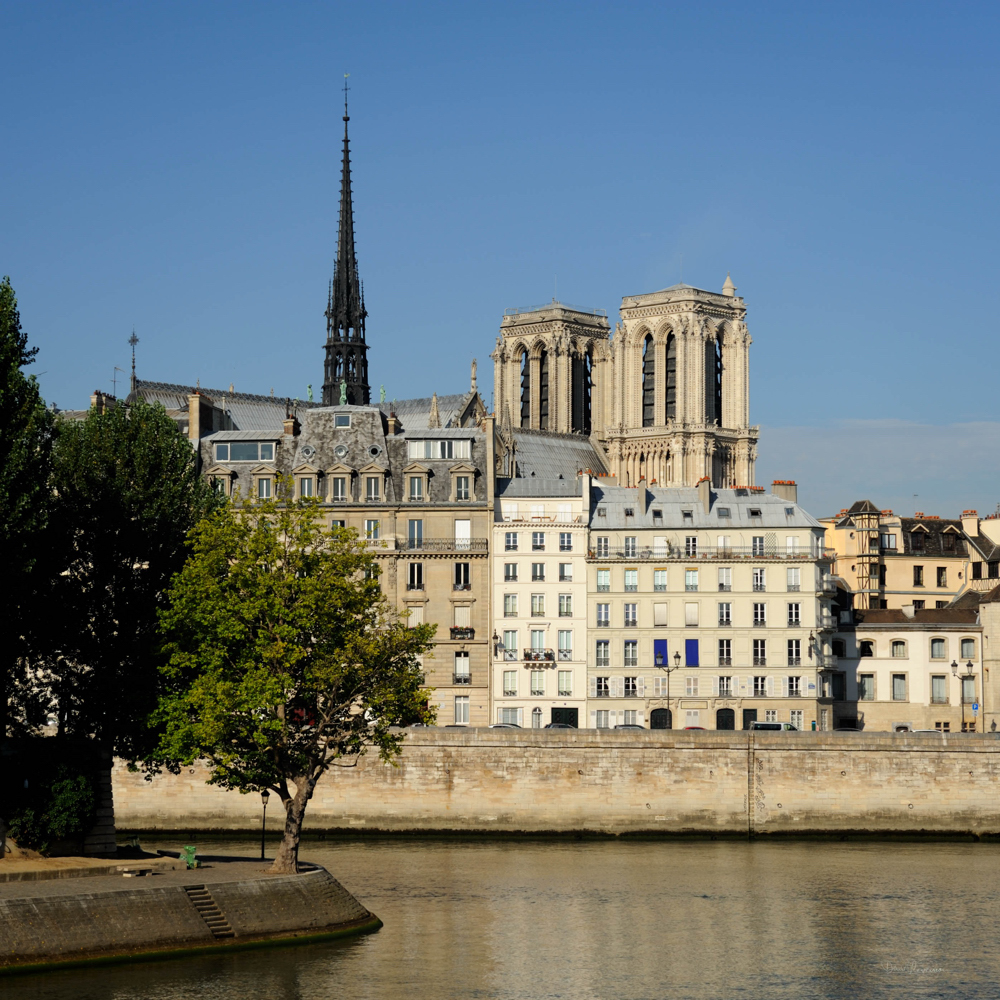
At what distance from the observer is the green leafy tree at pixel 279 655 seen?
47281mm

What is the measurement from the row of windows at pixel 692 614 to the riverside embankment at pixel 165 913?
36979 millimetres

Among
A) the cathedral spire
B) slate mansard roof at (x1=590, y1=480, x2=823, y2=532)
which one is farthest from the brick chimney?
the cathedral spire

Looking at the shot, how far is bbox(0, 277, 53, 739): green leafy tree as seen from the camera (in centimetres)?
4475

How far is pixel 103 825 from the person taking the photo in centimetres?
4941

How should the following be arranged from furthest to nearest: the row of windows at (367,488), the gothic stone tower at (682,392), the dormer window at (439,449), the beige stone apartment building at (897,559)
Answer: the gothic stone tower at (682,392) < the beige stone apartment building at (897,559) < the dormer window at (439,449) < the row of windows at (367,488)

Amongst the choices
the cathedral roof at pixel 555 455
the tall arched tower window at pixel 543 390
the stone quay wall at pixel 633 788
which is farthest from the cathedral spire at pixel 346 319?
the stone quay wall at pixel 633 788

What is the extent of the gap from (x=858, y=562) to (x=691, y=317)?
42.7m

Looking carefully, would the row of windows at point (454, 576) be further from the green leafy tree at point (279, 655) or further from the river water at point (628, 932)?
the green leafy tree at point (279, 655)

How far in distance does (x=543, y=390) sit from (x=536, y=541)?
7135 centimetres

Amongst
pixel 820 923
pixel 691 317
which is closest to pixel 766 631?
pixel 820 923

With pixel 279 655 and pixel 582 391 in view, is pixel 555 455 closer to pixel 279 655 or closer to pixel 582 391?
pixel 582 391

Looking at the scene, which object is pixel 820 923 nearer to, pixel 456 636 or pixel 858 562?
pixel 456 636

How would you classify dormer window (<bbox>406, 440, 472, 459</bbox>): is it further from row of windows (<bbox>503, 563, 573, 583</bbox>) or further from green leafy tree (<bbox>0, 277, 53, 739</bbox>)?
green leafy tree (<bbox>0, 277, 53, 739</bbox>)

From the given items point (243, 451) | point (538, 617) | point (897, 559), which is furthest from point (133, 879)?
point (897, 559)
